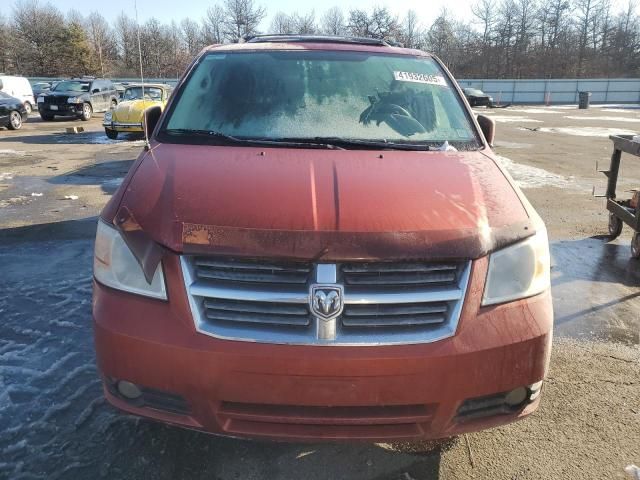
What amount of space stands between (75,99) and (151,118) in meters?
21.4

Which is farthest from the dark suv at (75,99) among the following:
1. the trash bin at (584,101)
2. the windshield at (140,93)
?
the trash bin at (584,101)

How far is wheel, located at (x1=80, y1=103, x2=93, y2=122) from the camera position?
2246 centimetres

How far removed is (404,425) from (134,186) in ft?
4.99

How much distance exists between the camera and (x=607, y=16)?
6569 cm

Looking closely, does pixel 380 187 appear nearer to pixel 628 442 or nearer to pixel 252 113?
pixel 252 113

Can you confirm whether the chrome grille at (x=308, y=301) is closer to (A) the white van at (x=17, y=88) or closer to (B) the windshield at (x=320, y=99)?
(B) the windshield at (x=320, y=99)

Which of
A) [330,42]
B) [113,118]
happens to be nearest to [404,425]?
[330,42]

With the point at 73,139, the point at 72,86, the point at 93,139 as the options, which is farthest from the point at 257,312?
the point at 72,86

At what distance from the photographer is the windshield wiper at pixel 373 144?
8.90ft

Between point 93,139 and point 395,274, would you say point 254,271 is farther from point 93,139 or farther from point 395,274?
point 93,139

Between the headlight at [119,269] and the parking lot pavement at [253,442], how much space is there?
87 centimetres

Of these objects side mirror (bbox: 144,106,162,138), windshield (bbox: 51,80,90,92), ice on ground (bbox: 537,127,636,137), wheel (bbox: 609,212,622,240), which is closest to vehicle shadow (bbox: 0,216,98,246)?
side mirror (bbox: 144,106,162,138)

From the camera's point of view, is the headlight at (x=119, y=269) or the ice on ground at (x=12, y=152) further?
the ice on ground at (x=12, y=152)

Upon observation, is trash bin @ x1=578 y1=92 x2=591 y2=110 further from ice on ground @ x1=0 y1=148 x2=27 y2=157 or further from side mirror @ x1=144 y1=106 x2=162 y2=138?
side mirror @ x1=144 y1=106 x2=162 y2=138
